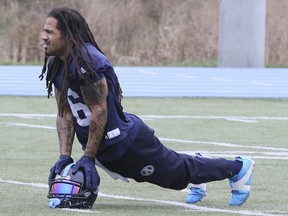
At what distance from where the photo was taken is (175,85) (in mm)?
19750

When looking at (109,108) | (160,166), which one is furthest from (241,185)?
(109,108)

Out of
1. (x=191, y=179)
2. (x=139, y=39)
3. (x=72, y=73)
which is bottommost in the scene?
(x=139, y=39)

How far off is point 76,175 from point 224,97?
10.4 metres

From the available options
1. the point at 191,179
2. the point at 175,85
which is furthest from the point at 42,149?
the point at 175,85

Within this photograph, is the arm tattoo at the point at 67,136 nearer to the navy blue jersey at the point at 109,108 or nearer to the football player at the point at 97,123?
the football player at the point at 97,123

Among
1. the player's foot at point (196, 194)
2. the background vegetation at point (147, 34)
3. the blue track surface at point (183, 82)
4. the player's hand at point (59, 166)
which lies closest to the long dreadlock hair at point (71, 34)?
the player's hand at point (59, 166)

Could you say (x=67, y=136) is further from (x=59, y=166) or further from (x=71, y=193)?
(x=71, y=193)

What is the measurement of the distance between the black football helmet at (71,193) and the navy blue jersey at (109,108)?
274 millimetres

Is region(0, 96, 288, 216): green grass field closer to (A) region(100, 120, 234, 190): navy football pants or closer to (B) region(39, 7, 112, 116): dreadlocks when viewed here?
(A) region(100, 120, 234, 190): navy football pants

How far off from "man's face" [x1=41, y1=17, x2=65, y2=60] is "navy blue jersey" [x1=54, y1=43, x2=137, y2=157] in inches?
6.0

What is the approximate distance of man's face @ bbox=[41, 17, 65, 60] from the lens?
800 cm

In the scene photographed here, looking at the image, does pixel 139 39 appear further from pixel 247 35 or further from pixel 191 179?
pixel 191 179

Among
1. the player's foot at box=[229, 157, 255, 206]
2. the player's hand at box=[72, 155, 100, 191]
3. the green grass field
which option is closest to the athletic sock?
the player's foot at box=[229, 157, 255, 206]

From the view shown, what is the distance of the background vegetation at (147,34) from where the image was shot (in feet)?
87.2
